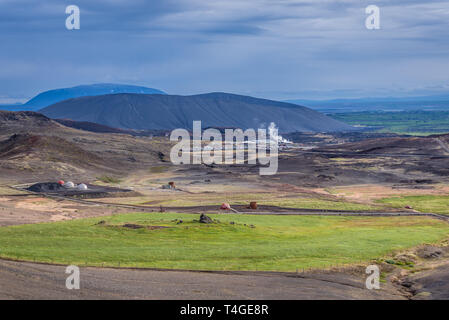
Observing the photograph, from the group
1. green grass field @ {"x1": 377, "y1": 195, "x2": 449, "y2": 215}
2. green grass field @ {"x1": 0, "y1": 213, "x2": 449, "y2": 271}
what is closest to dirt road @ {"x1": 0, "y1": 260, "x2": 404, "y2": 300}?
green grass field @ {"x1": 0, "y1": 213, "x2": 449, "y2": 271}

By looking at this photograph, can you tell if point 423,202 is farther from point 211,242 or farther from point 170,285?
point 170,285

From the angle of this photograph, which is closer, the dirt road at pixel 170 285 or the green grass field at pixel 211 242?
the dirt road at pixel 170 285

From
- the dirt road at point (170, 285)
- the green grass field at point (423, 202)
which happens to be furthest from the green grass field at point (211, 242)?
the green grass field at point (423, 202)

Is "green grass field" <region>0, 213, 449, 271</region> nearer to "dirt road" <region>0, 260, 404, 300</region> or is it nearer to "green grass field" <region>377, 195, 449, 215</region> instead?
"dirt road" <region>0, 260, 404, 300</region>

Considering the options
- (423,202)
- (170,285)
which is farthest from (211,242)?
(423,202)

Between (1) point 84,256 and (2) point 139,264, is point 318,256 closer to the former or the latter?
(2) point 139,264

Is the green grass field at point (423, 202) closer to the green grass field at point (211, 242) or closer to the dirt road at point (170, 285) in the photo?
the green grass field at point (211, 242)

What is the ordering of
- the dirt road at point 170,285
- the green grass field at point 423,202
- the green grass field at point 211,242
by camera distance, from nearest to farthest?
the dirt road at point 170,285
the green grass field at point 211,242
the green grass field at point 423,202
